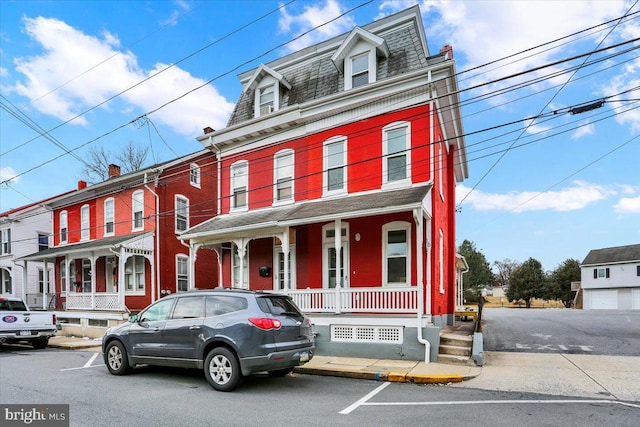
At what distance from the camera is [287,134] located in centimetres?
1448

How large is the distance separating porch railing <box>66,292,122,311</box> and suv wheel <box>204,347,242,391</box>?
12.3m

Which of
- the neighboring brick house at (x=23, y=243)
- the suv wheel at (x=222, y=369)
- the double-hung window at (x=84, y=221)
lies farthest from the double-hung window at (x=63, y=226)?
the suv wheel at (x=222, y=369)

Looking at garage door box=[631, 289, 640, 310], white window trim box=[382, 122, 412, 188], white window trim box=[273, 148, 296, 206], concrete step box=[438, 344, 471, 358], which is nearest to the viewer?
concrete step box=[438, 344, 471, 358]

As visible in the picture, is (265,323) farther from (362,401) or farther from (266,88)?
(266,88)

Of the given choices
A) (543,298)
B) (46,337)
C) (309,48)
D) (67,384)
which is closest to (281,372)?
(67,384)

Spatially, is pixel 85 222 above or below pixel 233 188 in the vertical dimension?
below

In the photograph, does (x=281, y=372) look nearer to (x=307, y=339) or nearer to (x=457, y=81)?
(x=307, y=339)

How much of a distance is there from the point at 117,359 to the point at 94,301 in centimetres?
1133

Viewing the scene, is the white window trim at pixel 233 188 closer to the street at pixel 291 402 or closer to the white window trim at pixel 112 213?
the street at pixel 291 402

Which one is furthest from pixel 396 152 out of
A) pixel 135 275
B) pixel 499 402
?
pixel 135 275

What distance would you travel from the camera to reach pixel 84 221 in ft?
72.3

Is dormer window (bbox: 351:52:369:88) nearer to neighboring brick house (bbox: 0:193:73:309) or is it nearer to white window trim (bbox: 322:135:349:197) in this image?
white window trim (bbox: 322:135:349:197)

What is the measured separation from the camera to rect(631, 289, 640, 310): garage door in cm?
4069

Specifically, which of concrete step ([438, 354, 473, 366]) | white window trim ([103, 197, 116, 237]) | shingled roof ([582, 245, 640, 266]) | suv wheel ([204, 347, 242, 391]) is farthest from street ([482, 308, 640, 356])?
shingled roof ([582, 245, 640, 266])
